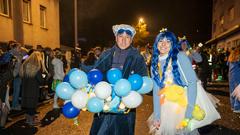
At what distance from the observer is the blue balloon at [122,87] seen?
11.4 ft

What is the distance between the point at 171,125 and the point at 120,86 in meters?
0.73

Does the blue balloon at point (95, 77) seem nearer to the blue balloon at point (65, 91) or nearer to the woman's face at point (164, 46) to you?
the blue balloon at point (65, 91)

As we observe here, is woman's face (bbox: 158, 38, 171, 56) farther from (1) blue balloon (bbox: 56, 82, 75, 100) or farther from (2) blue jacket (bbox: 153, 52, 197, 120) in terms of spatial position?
(1) blue balloon (bbox: 56, 82, 75, 100)

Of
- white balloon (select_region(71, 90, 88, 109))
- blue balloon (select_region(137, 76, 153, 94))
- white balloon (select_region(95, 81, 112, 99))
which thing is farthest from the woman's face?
white balloon (select_region(71, 90, 88, 109))

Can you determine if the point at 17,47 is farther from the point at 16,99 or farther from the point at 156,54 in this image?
the point at 156,54

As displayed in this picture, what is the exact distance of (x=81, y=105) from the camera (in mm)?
3611

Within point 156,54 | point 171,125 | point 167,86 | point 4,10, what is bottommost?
point 171,125

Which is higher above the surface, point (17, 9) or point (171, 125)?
point (17, 9)

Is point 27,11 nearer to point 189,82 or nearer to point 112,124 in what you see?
point 112,124

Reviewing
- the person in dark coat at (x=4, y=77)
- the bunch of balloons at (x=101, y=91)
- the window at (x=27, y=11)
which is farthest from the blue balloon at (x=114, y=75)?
the window at (x=27, y=11)

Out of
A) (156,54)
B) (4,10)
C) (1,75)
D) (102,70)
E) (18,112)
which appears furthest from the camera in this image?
(4,10)

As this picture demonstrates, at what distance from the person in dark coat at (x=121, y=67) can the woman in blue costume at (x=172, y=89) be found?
1.27ft

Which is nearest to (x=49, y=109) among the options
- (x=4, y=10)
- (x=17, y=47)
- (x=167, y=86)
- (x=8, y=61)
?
(x=17, y=47)

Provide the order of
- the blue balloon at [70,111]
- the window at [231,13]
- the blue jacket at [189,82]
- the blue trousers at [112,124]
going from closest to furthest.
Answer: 1. the blue jacket at [189,82]
2. the blue balloon at [70,111]
3. the blue trousers at [112,124]
4. the window at [231,13]
